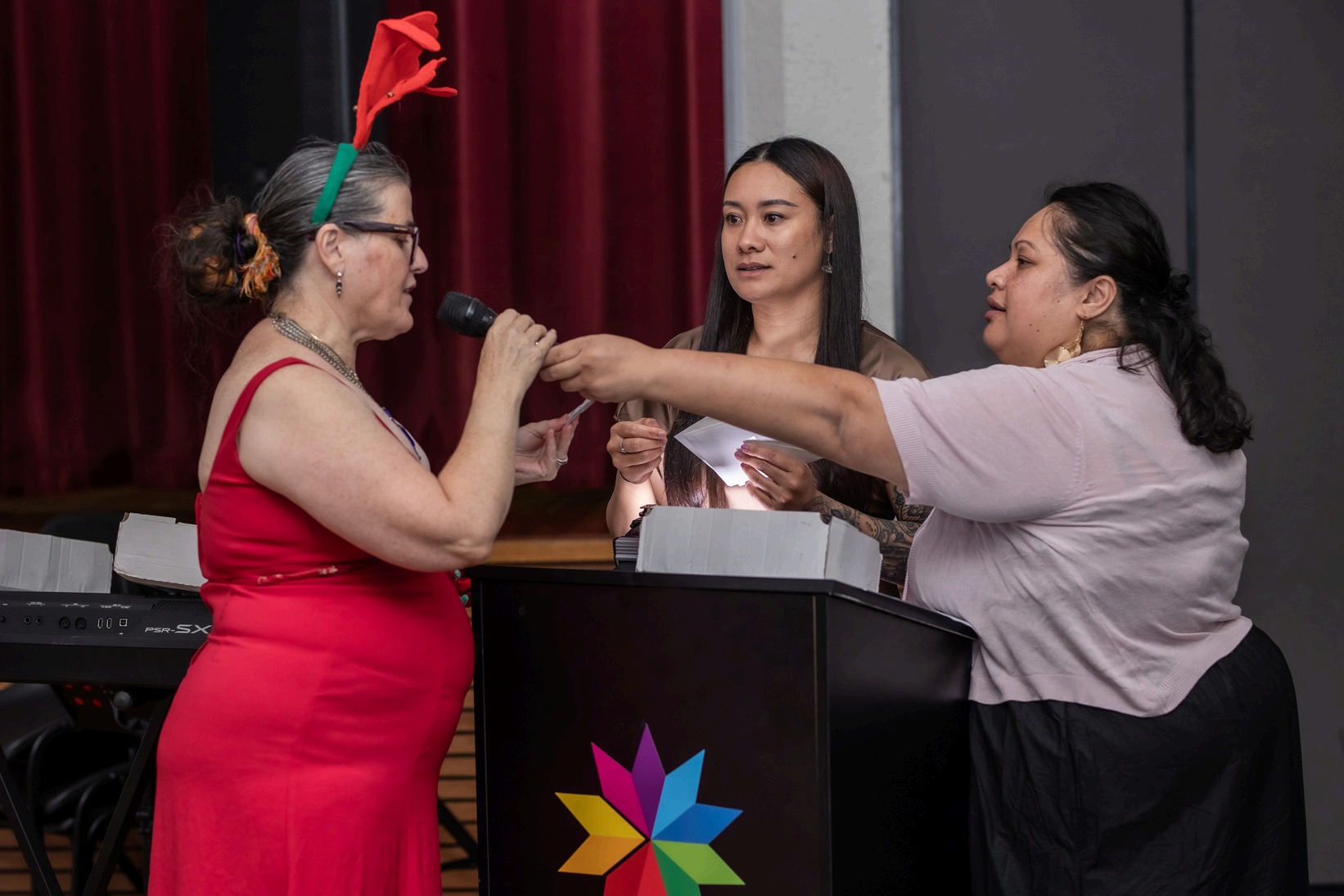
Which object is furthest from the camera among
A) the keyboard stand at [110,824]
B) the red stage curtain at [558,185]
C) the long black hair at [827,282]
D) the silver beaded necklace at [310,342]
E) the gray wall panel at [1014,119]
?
the red stage curtain at [558,185]

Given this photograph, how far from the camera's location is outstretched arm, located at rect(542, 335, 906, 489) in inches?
49.1

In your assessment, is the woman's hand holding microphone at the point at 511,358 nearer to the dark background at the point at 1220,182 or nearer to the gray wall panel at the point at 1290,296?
the dark background at the point at 1220,182

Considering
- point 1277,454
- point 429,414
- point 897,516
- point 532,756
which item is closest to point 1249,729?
point 897,516

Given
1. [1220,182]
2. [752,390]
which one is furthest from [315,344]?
[1220,182]

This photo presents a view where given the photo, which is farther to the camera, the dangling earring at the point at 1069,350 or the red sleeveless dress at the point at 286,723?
the dangling earring at the point at 1069,350

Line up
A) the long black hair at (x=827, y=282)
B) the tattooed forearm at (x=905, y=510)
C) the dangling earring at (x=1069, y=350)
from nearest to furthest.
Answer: the dangling earring at (x=1069, y=350) < the tattooed forearm at (x=905, y=510) < the long black hair at (x=827, y=282)

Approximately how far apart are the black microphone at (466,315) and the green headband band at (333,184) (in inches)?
7.4

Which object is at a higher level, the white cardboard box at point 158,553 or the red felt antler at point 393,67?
the red felt antler at point 393,67

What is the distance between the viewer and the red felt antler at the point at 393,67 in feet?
4.33

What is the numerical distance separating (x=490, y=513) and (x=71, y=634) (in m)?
0.92

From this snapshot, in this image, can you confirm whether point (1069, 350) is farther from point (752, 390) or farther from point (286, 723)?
point (286, 723)

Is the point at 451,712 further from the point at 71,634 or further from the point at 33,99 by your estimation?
the point at 33,99

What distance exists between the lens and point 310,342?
1.31 m

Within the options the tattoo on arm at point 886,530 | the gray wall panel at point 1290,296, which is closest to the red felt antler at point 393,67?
the tattoo on arm at point 886,530
